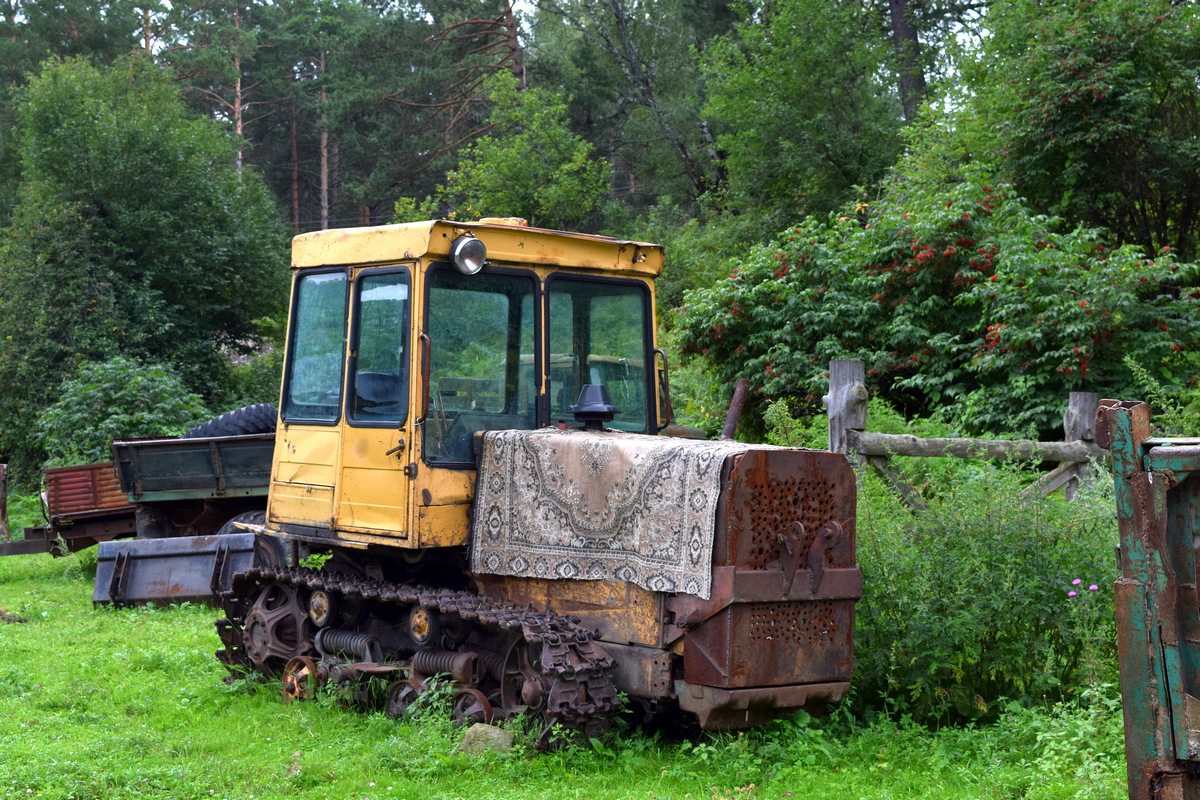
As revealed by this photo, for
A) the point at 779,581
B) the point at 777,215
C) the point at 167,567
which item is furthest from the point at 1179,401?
the point at 777,215

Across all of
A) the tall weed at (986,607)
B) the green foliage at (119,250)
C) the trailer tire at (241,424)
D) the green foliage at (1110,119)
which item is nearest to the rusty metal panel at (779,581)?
the tall weed at (986,607)

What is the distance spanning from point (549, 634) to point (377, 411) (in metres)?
1.69

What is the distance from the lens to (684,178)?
3453 cm

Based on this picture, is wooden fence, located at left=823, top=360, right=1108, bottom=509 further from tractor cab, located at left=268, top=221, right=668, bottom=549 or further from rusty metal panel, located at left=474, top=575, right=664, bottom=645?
rusty metal panel, located at left=474, top=575, right=664, bottom=645

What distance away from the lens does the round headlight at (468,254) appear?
6.32 m

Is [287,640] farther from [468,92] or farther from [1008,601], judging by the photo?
[468,92]

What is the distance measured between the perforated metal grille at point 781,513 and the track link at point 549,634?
0.93m

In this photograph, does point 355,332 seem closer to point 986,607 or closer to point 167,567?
point 986,607

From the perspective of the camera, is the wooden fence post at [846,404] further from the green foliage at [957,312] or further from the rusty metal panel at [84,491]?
the rusty metal panel at [84,491]

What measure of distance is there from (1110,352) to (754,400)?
4017 millimetres

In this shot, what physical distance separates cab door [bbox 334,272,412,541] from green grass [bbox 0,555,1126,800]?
1.16m

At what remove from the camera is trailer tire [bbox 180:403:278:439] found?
12.9 meters

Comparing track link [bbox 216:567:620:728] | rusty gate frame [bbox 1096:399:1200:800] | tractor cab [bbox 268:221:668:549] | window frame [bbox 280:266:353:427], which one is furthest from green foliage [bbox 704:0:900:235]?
rusty gate frame [bbox 1096:399:1200:800]

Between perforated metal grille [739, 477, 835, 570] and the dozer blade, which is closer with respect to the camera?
perforated metal grille [739, 477, 835, 570]
